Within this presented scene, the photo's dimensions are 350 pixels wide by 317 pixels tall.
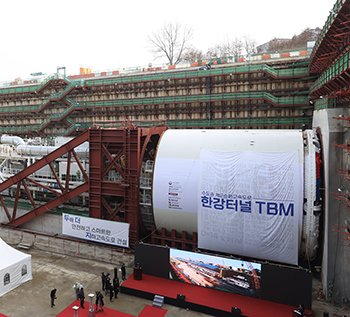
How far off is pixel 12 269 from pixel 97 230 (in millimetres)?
5284

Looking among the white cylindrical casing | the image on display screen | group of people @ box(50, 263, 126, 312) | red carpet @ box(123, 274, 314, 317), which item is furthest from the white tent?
the image on display screen

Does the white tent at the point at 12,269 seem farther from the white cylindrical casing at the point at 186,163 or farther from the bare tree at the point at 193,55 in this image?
the bare tree at the point at 193,55

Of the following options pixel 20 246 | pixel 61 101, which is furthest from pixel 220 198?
pixel 61 101

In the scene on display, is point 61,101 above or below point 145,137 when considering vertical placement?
above

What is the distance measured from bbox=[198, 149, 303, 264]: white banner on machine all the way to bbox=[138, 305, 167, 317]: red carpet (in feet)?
13.1

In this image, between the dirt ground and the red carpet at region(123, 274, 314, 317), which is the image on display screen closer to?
the red carpet at region(123, 274, 314, 317)

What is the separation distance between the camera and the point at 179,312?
13531 millimetres

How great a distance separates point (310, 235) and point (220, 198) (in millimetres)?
4785

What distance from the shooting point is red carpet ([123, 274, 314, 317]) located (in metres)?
13.1

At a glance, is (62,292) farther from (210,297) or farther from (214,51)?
(214,51)

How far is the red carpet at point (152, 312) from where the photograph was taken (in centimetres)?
1330

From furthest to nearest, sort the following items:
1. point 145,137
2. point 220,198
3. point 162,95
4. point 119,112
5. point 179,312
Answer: point 119,112, point 162,95, point 145,137, point 220,198, point 179,312

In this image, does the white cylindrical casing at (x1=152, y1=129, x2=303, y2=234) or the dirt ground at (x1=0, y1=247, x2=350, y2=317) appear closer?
the dirt ground at (x1=0, y1=247, x2=350, y2=317)

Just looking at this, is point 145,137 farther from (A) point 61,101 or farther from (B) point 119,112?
(A) point 61,101
